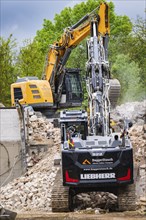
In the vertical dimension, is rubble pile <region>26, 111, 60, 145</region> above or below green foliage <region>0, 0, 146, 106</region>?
below

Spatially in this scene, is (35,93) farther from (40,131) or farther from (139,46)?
(139,46)

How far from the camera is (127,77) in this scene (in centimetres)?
4662

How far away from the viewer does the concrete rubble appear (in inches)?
535

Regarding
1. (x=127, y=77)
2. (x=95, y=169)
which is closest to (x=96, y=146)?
(x=95, y=169)

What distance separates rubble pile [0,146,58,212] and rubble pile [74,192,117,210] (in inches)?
27.0

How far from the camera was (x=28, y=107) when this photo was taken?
22797 mm

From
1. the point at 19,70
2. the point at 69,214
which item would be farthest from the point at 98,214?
the point at 19,70

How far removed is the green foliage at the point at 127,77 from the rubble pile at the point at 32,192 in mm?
28777

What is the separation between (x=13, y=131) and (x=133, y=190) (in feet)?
29.4

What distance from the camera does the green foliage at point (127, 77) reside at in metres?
45.9

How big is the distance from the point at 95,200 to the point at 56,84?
36.9 ft

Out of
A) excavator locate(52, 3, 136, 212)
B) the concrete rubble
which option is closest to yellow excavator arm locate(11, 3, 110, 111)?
the concrete rubble

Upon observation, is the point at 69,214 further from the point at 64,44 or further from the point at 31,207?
the point at 64,44

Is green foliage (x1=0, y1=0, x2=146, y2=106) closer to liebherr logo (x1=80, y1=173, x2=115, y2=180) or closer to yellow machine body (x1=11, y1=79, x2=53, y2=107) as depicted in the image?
yellow machine body (x1=11, y1=79, x2=53, y2=107)
